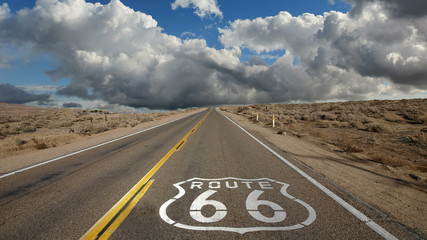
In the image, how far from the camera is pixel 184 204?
4461mm

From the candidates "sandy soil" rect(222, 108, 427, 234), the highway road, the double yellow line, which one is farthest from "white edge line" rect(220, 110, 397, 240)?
the double yellow line

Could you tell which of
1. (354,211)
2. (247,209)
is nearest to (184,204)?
(247,209)

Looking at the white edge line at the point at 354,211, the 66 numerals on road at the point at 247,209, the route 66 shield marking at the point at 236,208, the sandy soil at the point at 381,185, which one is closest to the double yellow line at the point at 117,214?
the route 66 shield marking at the point at 236,208

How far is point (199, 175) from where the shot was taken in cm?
651

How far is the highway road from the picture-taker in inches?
138

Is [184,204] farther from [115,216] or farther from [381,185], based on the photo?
[381,185]

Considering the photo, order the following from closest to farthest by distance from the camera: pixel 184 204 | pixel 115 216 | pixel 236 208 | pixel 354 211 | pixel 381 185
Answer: pixel 115 216 → pixel 354 211 → pixel 236 208 → pixel 184 204 → pixel 381 185

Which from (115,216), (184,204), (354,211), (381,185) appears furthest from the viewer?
(381,185)

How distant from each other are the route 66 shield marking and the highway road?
0.01 metres

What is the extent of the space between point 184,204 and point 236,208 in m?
0.91

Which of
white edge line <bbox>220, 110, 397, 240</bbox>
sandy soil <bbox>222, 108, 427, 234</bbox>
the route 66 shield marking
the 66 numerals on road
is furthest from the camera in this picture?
sandy soil <bbox>222, 108, 427, 234</bbox>

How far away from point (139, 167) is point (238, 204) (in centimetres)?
404

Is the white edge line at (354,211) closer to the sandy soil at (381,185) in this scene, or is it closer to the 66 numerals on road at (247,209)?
the sandy soil at (381,185)

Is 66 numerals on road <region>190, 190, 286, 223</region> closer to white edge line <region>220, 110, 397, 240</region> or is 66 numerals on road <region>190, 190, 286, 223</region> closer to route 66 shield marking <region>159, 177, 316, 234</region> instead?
route 66 shield marking <region>159, 177, 316, 234</region>
